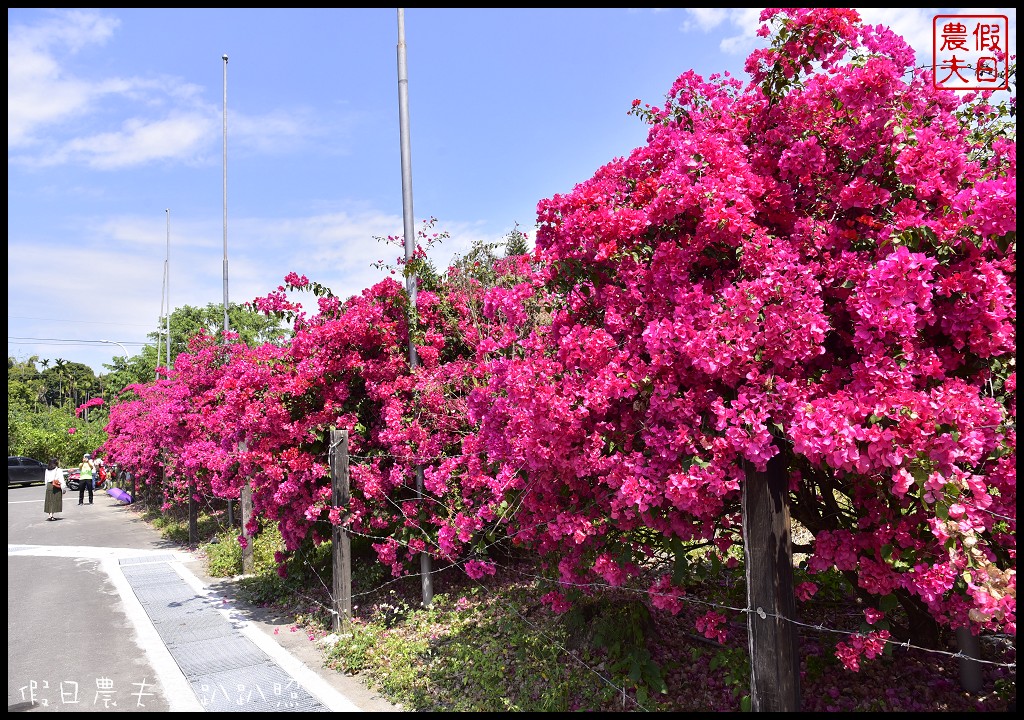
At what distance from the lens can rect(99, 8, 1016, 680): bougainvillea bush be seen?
2670mm

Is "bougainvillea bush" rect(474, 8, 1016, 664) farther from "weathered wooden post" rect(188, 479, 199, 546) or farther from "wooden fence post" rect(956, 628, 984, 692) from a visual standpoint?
"weathered wooden post" rect(188, 479, 199, 546)

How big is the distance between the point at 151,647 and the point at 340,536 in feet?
7.12

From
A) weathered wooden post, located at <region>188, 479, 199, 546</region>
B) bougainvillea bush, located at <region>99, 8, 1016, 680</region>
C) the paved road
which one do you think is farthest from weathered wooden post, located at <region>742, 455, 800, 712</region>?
weathered wooden post, located at <region>188, 479, 199, 546</region>

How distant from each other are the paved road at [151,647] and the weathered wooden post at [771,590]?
2.98m

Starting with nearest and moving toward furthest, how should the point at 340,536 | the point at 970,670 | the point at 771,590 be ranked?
the point at 771,590, the point at 970,670, the point at 340,536

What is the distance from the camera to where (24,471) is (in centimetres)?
2970

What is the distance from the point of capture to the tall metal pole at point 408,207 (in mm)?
6938

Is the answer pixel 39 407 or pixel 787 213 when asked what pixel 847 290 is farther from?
pixel 39 407

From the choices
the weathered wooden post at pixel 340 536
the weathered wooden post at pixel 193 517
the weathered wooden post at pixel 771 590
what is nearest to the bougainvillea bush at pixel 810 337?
the weathered wooden post at pixel 771 590

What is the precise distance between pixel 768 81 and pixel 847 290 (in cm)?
131

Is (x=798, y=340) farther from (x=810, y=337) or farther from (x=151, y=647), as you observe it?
(x=151, y=647)

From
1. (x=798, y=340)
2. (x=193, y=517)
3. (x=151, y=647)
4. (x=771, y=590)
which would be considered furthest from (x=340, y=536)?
(x=193, y=517)

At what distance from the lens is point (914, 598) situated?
3.72 meters

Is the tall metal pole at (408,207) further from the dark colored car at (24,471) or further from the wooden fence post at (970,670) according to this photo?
the dark colored car at (24,471)
